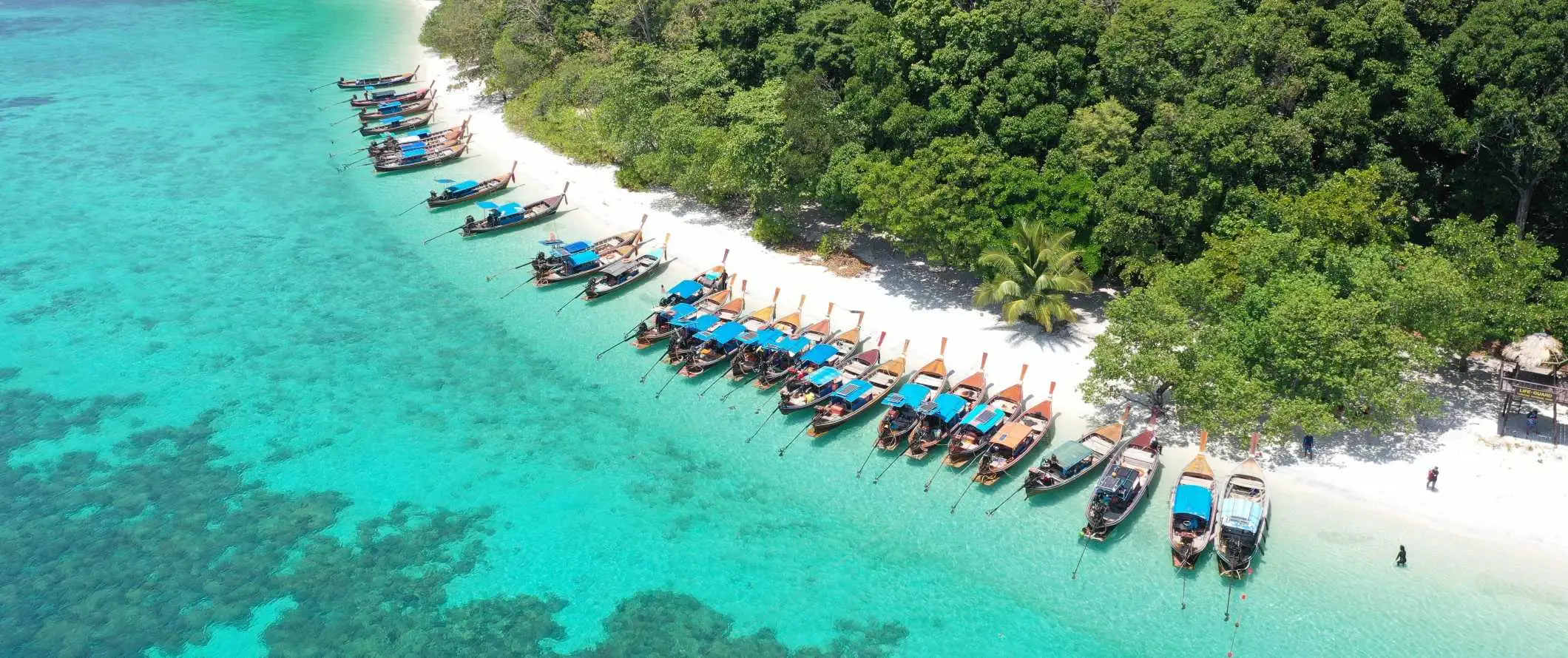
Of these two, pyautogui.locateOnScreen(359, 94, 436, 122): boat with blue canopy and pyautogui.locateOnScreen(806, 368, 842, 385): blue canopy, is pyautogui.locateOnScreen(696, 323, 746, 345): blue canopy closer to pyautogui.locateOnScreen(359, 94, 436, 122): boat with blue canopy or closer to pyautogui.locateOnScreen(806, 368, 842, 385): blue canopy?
pyautogui.locateOnScreen(806, 368, 842, 385): blue canopy

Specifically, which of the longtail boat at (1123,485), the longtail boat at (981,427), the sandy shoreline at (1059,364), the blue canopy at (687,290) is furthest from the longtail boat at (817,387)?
the longtail boat at (1123,485)

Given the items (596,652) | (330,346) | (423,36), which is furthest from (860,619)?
(423,36)

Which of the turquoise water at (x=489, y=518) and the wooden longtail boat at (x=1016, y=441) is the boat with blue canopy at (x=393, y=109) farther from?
the wooden longtail boat at (x=1016, y=441)

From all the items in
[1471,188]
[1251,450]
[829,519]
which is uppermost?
[1471,188]

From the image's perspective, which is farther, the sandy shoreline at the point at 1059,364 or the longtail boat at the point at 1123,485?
the sandy shoreline at the point at 1059,364

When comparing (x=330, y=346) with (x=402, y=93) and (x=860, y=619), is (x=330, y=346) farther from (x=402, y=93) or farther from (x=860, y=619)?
(x=402, y=93)

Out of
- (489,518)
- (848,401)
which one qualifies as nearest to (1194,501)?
(848,401)

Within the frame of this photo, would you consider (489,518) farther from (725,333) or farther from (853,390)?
(853,390)
